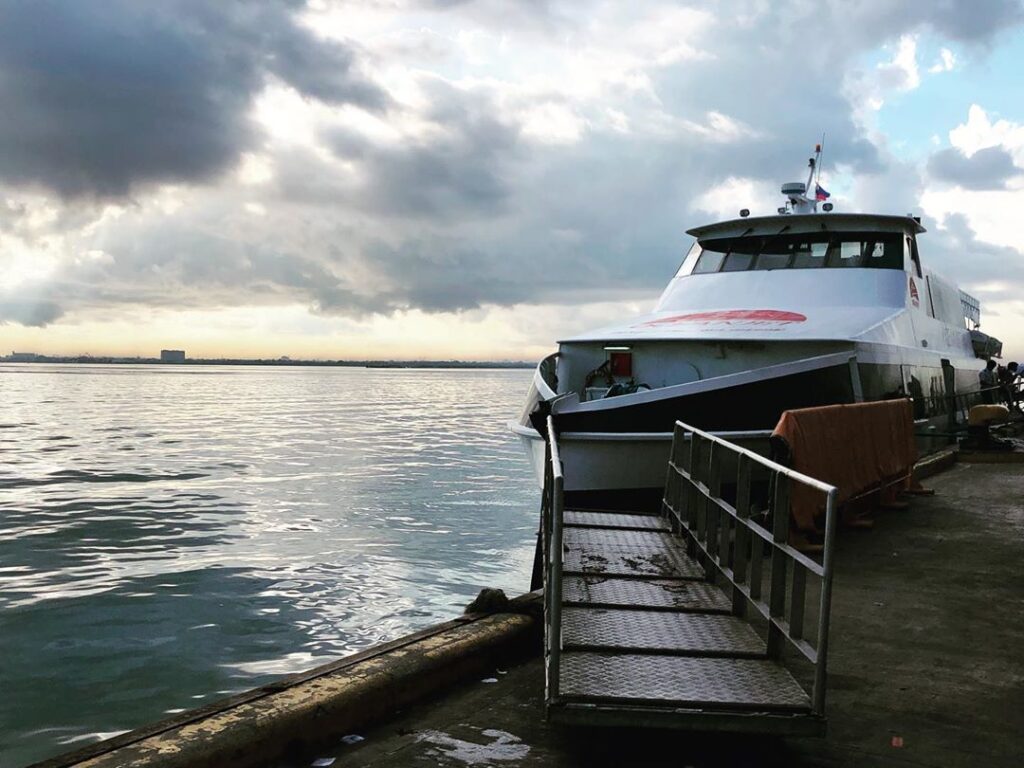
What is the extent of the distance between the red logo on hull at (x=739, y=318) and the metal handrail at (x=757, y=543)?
3.57 metres

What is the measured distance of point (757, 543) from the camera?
4555 millimetres

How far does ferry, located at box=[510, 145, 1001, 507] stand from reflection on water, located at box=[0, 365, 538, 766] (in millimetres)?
2528

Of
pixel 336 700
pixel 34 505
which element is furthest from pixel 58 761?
pixel 34 505

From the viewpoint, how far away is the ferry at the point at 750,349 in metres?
9.05

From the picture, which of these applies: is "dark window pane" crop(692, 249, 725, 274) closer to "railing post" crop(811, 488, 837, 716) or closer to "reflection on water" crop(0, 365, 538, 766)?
"reflection on water" crop(0, 365, 538, 766)

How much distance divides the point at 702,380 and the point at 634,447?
1.05m

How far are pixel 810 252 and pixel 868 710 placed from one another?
32.1ft

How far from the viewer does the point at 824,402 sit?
9.40m

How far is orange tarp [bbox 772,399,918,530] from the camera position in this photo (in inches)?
292

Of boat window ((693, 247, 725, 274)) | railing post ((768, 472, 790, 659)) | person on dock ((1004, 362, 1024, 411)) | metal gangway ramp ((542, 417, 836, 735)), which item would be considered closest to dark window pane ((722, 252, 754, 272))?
boat window ((693, 247, 725, 274))

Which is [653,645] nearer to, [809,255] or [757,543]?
[757,543]

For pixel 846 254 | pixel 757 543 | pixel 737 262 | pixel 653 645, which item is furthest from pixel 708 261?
pixel 653 645

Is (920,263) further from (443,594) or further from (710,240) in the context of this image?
(443,594)

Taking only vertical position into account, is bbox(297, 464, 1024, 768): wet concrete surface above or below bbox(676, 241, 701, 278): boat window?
below
